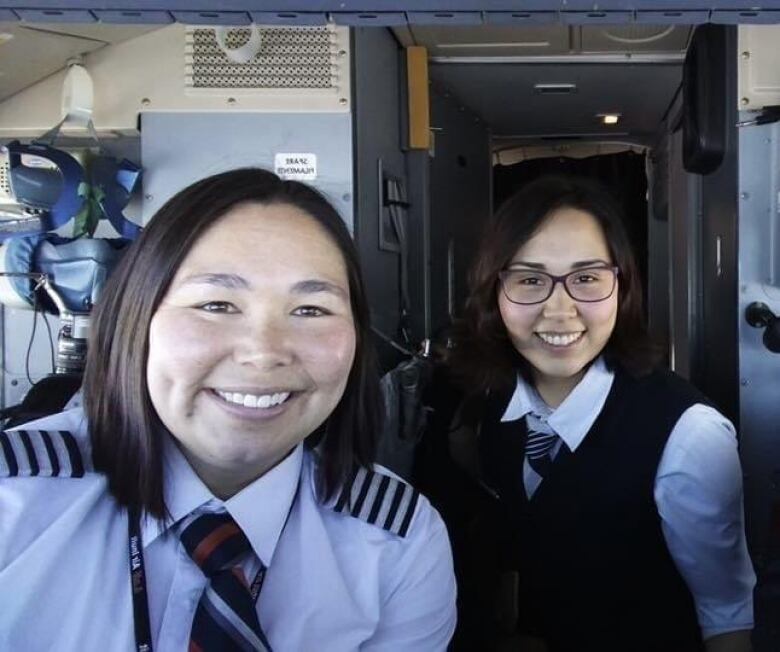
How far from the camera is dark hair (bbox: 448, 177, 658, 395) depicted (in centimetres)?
Result: 181

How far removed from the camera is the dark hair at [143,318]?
112cm

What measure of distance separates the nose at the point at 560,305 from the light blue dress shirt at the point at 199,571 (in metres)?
0.61

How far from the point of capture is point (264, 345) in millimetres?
1073

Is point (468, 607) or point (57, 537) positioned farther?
point (468, 607)

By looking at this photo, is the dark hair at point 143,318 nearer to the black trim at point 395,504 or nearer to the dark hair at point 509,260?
the black trim at point 395,504

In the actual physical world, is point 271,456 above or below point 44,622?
above

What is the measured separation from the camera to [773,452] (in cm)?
241

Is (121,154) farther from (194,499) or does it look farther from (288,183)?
Answer: (194,499)

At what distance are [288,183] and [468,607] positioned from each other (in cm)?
132

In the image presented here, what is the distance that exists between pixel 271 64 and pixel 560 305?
1212 mm

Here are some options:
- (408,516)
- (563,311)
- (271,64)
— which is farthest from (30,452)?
(271,64)

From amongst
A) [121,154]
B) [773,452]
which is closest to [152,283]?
[121,154]

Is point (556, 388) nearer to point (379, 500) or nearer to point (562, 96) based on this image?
point (379, 500)

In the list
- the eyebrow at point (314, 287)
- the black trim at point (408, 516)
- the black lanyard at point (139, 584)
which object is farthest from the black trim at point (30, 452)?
the black trim at point (408, 516)
